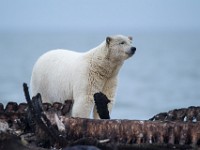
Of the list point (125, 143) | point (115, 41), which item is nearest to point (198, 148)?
point (125, 143)

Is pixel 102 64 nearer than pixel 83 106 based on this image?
No

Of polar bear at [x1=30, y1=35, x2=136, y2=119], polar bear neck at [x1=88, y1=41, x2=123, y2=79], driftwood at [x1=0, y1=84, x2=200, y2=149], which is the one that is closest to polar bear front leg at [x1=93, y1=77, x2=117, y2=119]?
polar bear at [x1=30, y1=35, x2=136, y2=119]

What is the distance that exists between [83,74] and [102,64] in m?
0.58

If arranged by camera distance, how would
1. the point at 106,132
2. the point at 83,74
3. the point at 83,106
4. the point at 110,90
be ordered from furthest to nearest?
the point at 110,90 < the point at 83,74 < the point at 83,106 < the point at 106,132

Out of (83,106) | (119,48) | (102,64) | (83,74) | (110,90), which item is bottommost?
(83,106)

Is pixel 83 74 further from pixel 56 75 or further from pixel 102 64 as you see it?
pixel 56 75

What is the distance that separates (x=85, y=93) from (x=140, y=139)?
506 cm

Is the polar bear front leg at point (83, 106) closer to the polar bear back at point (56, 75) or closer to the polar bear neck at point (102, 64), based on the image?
the polar bear back at point (56, 75)

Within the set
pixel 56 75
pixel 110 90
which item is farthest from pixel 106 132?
pixel 56 75

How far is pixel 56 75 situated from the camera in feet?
43.7

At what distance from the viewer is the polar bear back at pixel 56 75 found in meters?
12.9

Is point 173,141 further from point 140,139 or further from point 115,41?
point 115,41

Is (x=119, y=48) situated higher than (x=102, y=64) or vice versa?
(x=119, y=48)

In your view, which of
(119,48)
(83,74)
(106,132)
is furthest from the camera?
(119,48)
